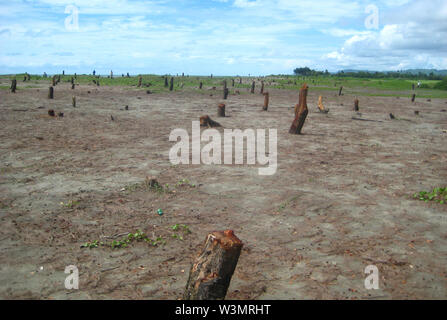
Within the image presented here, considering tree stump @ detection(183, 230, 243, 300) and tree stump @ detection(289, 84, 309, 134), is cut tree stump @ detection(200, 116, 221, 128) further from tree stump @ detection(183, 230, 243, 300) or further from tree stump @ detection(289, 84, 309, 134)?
tree stump @ detection(183, 230, 243, 300)

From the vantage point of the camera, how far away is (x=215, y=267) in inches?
168

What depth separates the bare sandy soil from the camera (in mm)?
5105

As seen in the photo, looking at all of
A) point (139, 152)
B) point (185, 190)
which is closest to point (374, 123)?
point (139, 152)

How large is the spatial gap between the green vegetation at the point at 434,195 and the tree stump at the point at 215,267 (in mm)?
6158

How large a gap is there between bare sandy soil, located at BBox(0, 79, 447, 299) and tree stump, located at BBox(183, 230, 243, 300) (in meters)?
0.61

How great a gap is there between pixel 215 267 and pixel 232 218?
3122mm

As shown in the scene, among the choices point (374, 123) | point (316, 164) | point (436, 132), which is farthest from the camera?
point (374, 123)

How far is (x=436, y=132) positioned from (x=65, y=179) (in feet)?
59.1

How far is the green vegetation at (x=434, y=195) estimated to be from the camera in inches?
332

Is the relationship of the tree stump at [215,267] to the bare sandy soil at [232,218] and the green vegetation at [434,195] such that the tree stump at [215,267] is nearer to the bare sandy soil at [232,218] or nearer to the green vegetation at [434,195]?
the bare sandy soil at [232,218]

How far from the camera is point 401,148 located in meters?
14.5

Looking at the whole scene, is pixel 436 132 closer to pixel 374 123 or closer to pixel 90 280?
pixel 374 123
